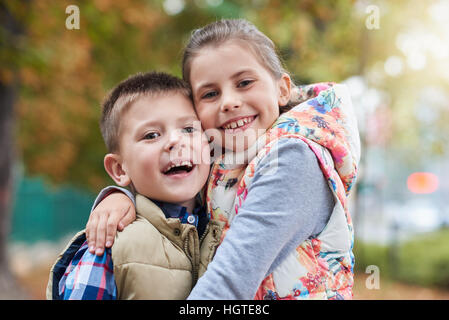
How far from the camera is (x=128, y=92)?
190 cm

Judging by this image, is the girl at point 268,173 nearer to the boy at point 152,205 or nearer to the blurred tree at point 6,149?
the boy at point 152,205

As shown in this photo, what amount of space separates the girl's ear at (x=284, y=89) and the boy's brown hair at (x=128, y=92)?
411 millimetres

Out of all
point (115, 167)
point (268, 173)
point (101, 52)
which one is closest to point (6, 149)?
point (101, 52)

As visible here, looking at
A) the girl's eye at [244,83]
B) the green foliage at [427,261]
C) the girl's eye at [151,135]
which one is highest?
the girl's eye at [244,83]

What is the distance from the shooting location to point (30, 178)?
50.0 feet

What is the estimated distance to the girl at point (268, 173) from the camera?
1.44 meters

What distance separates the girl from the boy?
0.27 feet

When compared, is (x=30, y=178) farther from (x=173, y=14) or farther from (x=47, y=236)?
(x=173, y=14)

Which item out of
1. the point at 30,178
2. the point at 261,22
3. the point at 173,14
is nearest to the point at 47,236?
the point at 30,178

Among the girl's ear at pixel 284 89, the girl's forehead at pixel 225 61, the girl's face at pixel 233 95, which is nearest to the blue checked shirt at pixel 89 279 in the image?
the girl's face at pixel 233 95

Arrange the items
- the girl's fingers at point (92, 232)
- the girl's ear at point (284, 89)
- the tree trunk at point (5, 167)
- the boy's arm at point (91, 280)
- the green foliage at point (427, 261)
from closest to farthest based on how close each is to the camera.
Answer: the boy's arm at point (91, 280) → the girl's fingers at point (92, 232) → the girl's ear at point (284, 89) → the tree trunk at point (5, 167) → the green foliage at point (427, 261)

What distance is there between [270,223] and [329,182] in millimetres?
280

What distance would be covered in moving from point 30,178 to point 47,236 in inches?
78.5

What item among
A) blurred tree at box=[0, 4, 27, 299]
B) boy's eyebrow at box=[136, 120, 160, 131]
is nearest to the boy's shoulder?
boy's eyebrow at box=[136, 120, 160, 131]
